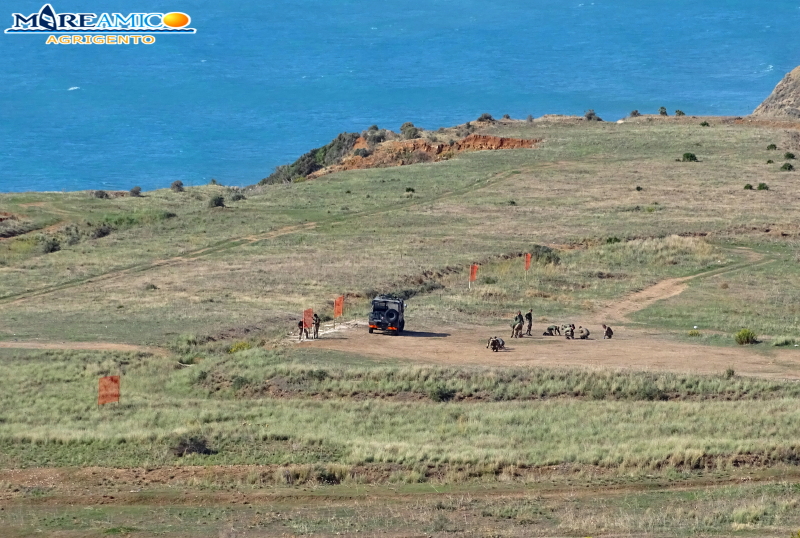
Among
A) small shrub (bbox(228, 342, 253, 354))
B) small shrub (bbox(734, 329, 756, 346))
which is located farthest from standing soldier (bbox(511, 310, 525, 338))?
small shrub (bbox(228, 342, 253, 354))

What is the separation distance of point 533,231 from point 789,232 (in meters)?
13.3

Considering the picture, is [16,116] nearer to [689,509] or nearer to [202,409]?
[202,409]

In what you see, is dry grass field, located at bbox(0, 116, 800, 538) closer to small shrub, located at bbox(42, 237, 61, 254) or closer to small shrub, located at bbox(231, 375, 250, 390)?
small shrub, located at bbox(231, 375, 250, 390)

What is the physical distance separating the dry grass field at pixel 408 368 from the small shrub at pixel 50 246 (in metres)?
0.88

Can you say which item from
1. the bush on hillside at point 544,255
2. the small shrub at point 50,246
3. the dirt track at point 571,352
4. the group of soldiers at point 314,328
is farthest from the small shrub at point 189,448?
the small shrub at point 50,246

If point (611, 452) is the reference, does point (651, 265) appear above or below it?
above

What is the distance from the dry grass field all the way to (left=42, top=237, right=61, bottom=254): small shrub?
2.89ft

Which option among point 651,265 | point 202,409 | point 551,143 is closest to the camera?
point 202,409

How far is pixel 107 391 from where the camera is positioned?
33.4 metres

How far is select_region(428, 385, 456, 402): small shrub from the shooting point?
33375 millimetres

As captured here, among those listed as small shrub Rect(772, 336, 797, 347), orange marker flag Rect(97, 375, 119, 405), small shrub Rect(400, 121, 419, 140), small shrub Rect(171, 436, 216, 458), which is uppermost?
small shrub Rect(400, 121, 419, 140)

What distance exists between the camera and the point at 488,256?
193ft

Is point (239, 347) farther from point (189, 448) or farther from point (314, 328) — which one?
point (189, 448)

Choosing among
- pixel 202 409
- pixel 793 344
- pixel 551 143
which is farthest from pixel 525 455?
pixel 551 143
